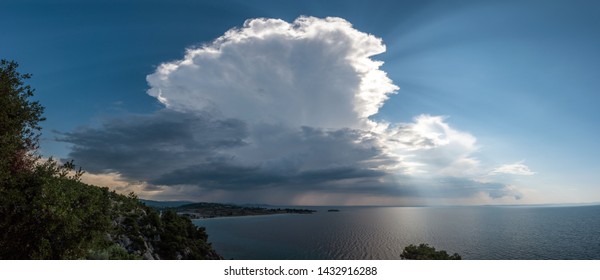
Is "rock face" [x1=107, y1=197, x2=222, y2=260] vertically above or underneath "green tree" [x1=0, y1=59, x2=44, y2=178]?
underneath

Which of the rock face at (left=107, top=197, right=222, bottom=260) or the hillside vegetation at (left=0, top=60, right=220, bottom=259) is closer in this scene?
the hillside vegetation at (left=0, top=60, right=220, bottom=259)

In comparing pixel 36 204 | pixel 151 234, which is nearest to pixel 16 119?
pixel 36 204

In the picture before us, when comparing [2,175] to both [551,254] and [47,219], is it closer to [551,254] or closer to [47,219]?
[47,219]

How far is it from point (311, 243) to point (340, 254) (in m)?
31.5

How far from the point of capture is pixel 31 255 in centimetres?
1647

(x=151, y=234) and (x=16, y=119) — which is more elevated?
(x=16, y=119)

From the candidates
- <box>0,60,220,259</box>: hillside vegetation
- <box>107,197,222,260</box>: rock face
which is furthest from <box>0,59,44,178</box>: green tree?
<box>107,197,222,260</box>: rock face

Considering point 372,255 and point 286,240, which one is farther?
point 286,240

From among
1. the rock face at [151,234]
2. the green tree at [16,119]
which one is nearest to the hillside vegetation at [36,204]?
A: the green tree at [16,119]

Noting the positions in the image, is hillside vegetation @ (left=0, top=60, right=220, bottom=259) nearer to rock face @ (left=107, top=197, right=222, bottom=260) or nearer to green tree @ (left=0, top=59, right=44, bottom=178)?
green tree @ (left=0, top=59, right=44, bottom=178)

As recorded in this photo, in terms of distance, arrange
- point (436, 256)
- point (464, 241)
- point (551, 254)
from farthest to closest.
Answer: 1. point (464, 241)
2. point (551, 254)
3. point (436, 256)

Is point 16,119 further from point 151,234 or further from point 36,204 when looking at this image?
point 151,234

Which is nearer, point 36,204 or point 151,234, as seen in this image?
point 36,204
